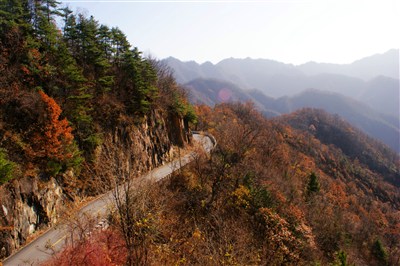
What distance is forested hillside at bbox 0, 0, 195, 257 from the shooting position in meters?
16.0

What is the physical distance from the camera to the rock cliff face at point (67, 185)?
1427cm

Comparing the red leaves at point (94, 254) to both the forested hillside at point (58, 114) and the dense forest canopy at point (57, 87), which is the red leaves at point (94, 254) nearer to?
the forested hillside at point (58, 114)

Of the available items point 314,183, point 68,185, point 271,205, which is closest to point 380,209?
point 314,183

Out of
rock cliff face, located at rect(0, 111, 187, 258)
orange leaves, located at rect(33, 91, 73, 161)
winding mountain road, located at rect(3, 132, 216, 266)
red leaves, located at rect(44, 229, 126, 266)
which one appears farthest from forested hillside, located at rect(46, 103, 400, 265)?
orange leaves, located at rect(33, 91, 73, 161)

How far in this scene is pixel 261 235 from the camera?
2250 cm

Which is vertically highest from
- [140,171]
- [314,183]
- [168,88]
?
[168,88]

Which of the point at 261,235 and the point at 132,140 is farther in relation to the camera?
the point at 132,140

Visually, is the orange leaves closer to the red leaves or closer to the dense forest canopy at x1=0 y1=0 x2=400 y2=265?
the dense forest canopy at x1=0 y1=0 x2=400 y2=265

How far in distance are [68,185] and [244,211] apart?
14.8 m

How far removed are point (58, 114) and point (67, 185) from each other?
5.24 m

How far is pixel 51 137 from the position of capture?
57.4 feet

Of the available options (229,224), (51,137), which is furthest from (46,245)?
(229,224)

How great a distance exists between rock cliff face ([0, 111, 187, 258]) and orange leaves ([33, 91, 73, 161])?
1679mm

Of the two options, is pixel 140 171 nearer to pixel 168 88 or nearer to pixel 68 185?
pixel 68 185
